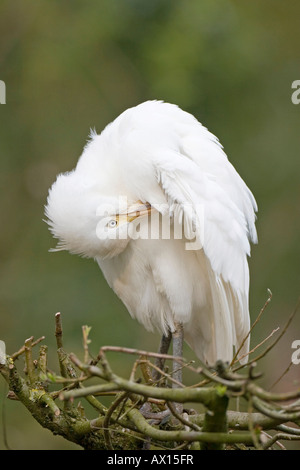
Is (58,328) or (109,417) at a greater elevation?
(58,328)

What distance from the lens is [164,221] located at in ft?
11.4

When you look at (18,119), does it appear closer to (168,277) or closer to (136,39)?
(136,39)

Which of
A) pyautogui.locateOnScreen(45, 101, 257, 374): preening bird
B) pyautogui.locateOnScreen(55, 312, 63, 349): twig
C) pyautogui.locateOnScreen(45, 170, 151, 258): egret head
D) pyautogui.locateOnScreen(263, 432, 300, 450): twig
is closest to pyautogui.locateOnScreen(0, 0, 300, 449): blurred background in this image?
pyautogui.locateOnScreen(45, 101, 257, 374): preening bird

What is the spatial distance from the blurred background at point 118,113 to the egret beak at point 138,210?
238 cm

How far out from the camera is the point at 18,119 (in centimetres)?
697

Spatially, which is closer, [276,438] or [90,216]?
[276,438]

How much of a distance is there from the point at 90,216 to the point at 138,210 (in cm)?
17

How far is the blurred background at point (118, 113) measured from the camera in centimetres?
613

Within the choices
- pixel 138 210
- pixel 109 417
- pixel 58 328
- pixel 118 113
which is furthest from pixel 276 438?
pixel 118 113

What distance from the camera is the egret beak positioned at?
11.0ft

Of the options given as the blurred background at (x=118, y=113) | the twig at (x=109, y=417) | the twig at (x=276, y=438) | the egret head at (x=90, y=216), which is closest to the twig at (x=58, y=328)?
the twig at (x=109, y=417)

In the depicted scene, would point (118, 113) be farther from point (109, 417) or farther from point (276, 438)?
point (276, 438)

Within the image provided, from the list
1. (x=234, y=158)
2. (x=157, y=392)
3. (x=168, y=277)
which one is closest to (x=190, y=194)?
(x=168, y=277)

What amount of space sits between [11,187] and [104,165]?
123 inches
